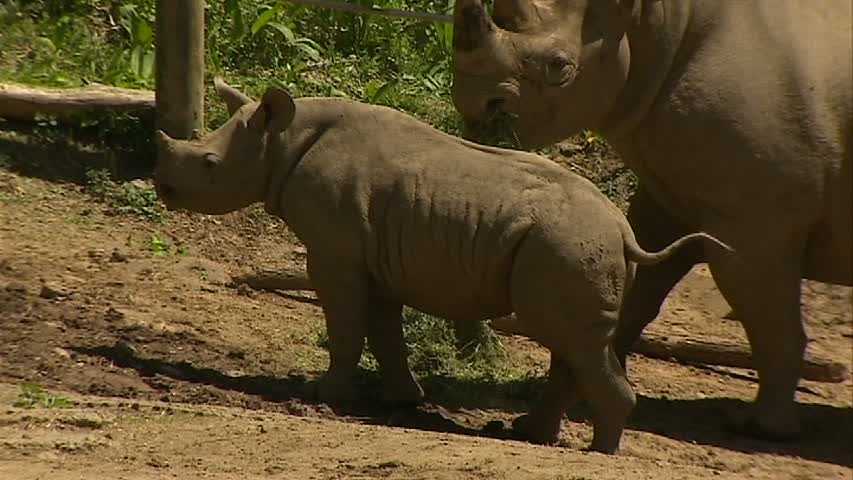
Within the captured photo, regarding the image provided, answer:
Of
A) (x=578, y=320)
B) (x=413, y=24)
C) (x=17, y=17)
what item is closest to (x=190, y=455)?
(x=578, y=320)

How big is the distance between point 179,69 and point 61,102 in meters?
0.67

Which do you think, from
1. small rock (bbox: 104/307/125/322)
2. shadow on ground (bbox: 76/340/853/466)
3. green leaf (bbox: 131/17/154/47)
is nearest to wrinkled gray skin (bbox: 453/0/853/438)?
shadow on ground (bbox: 76/340/853/466)

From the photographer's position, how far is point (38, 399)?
6066mm

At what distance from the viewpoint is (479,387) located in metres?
7.52

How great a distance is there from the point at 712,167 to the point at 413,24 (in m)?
4.28

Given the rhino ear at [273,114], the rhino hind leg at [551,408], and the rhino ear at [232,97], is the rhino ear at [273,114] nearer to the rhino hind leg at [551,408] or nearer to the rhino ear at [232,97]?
the rhino ear at [232,97]

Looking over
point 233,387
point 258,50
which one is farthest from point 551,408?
point 258,50

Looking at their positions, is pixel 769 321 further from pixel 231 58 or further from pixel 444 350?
pixel 231 58

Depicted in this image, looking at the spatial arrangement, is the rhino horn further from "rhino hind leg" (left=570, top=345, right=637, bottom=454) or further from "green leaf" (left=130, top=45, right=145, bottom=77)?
"green leaf" (left=130, top=45, right=145, bottom=77)

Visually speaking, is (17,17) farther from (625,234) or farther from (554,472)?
(554,472)

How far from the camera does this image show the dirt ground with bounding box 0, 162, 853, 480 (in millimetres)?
5617

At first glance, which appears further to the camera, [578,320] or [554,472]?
[578,320]

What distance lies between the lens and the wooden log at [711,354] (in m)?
8.69

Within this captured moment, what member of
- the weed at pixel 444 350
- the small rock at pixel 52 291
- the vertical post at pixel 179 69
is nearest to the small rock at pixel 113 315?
the small rock at pixel 52 291
